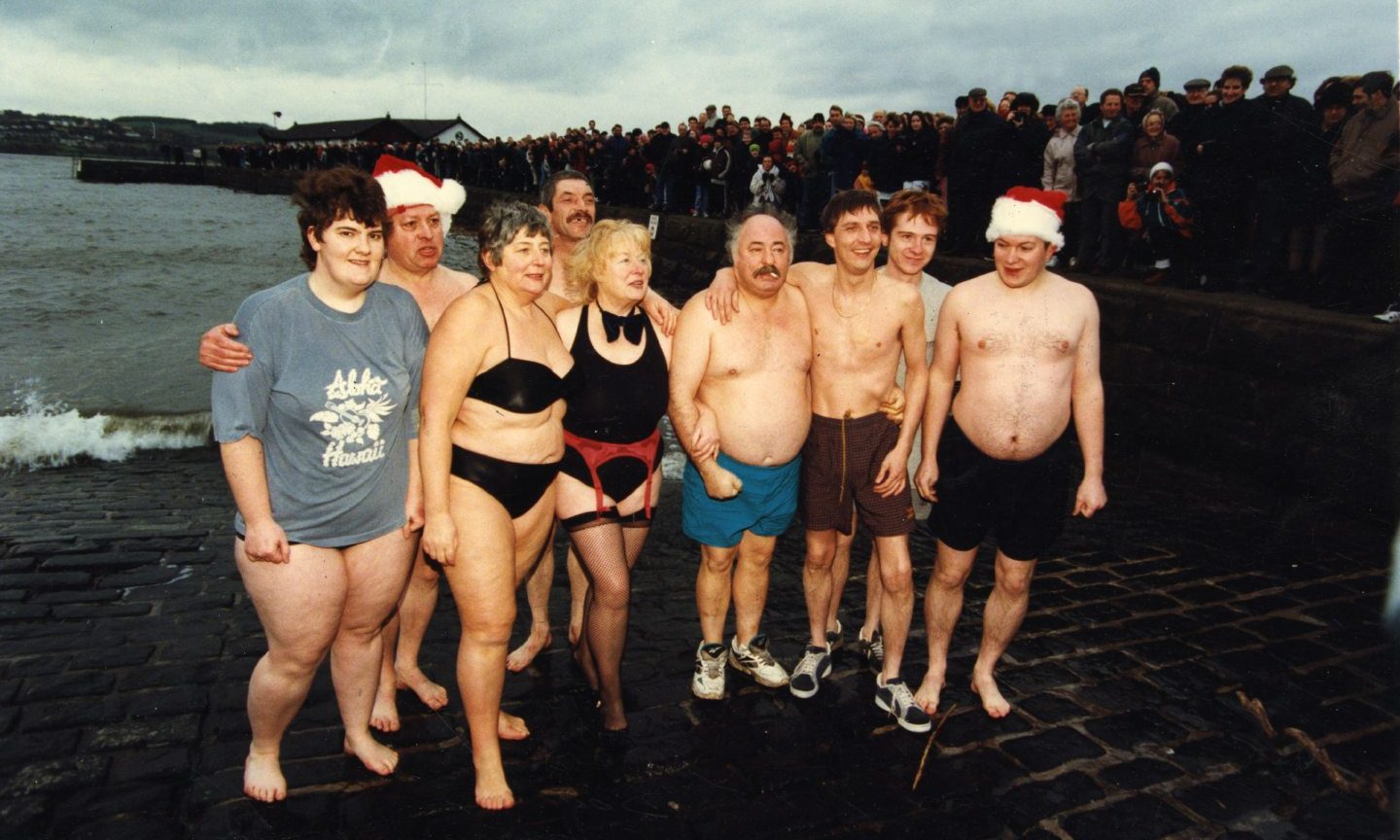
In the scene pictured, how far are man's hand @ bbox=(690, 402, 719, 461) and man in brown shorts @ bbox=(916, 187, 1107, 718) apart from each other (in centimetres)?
95

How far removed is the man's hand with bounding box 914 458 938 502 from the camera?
3.87 meters

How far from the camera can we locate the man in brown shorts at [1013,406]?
3695 mm

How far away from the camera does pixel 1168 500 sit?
722 cm

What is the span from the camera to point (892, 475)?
3.85 metres

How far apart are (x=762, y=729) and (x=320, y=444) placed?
84.3 inches

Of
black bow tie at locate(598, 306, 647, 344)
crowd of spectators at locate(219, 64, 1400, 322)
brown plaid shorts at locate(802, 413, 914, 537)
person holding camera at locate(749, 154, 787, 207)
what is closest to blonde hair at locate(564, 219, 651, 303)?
black bow tie at locate(598, 306, 647, 344)

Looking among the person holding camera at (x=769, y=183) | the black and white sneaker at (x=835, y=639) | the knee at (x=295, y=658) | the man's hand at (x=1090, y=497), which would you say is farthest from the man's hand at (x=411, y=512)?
the person holding camera at (x=769, y=183)

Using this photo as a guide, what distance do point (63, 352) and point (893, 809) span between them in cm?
1654

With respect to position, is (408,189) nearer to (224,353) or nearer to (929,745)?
(224,353)

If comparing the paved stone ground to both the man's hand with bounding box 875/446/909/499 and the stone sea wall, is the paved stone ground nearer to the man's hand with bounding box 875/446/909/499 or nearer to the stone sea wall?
the man's hand with bounding box 875/446/909/499

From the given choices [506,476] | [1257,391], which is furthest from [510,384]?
[1257,391]

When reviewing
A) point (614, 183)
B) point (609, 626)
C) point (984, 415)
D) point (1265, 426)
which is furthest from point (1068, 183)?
point (614, 183)

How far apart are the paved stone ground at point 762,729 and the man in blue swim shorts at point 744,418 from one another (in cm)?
52

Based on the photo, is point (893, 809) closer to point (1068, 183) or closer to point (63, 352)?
point (1068, 183)
